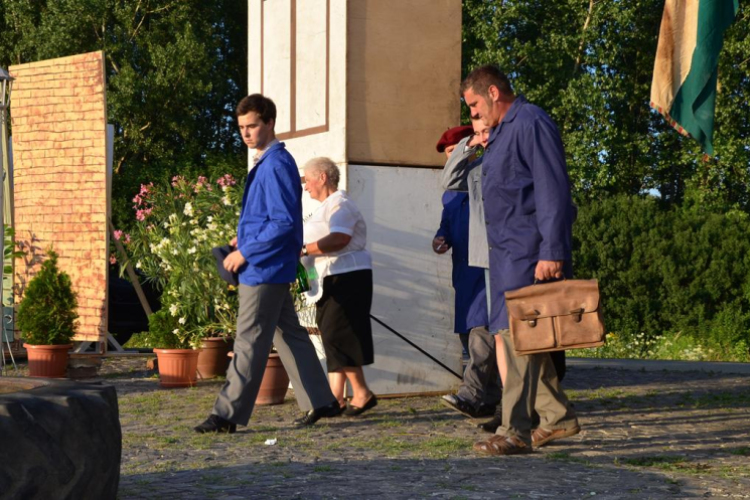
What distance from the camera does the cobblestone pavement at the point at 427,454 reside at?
4.73 m

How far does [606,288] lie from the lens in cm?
1748

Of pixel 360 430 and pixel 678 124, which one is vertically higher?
pixel 678 124

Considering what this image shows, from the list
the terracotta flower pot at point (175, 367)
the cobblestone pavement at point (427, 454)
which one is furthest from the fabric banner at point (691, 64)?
the terracotta flower pot at point (175, 367)

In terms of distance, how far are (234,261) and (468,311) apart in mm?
1643

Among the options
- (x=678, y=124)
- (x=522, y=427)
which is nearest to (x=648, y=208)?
(x=678, y=124)

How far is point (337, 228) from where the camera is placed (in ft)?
23.6

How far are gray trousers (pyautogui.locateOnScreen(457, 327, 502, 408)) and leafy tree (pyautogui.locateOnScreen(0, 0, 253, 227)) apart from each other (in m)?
19.1

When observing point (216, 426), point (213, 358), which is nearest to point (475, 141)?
point (216, 426)

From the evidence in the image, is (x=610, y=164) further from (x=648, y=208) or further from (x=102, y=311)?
(x=102, y=311)

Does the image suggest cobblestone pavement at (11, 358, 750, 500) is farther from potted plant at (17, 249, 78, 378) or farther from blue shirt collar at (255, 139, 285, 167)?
potted plant at (17, 249, 78, 378)

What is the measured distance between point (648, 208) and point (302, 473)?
540 inches

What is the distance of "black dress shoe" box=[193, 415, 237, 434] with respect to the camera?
6.43 metres

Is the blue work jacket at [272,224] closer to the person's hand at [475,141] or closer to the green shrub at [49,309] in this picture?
the person's hand at [475,141]

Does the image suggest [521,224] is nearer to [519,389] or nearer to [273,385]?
A: [519,389]
